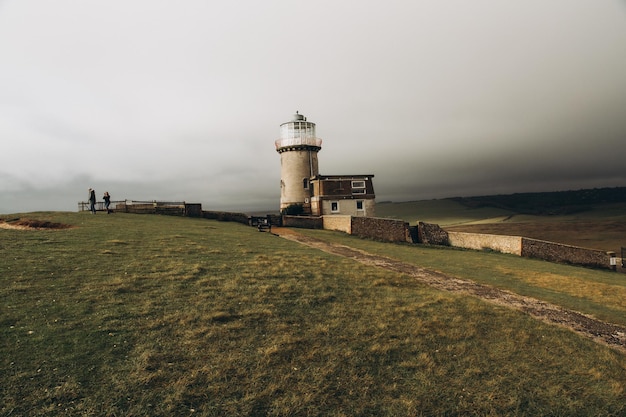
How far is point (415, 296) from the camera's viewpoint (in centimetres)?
1280

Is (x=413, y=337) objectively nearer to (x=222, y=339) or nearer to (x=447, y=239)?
(x=222, y=339)

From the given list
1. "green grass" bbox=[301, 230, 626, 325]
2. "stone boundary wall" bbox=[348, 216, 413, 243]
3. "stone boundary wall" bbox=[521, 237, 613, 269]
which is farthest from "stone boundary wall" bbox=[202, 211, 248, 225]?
"stone boundary wall" bbox=[521, 237, 613, 269]

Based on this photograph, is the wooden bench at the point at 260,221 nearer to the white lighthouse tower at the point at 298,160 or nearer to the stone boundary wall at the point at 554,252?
the white lighthouse tower at the point at 298,160

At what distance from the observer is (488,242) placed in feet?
107

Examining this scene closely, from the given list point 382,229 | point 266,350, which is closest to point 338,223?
point 382,229

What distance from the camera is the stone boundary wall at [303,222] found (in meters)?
37.7

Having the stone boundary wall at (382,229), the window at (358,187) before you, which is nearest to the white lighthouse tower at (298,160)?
the window at (358,187)

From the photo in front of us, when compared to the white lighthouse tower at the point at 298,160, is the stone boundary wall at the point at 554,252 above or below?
below

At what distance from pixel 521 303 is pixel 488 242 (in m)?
21.3

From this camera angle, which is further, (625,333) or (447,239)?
(447,239)

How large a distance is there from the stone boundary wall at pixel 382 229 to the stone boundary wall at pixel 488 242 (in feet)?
19.0

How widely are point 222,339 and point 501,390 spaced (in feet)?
21.4

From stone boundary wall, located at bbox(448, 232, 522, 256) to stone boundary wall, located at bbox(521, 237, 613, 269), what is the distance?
2.34 ft

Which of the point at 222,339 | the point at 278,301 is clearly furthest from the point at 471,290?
the point at 222,339
